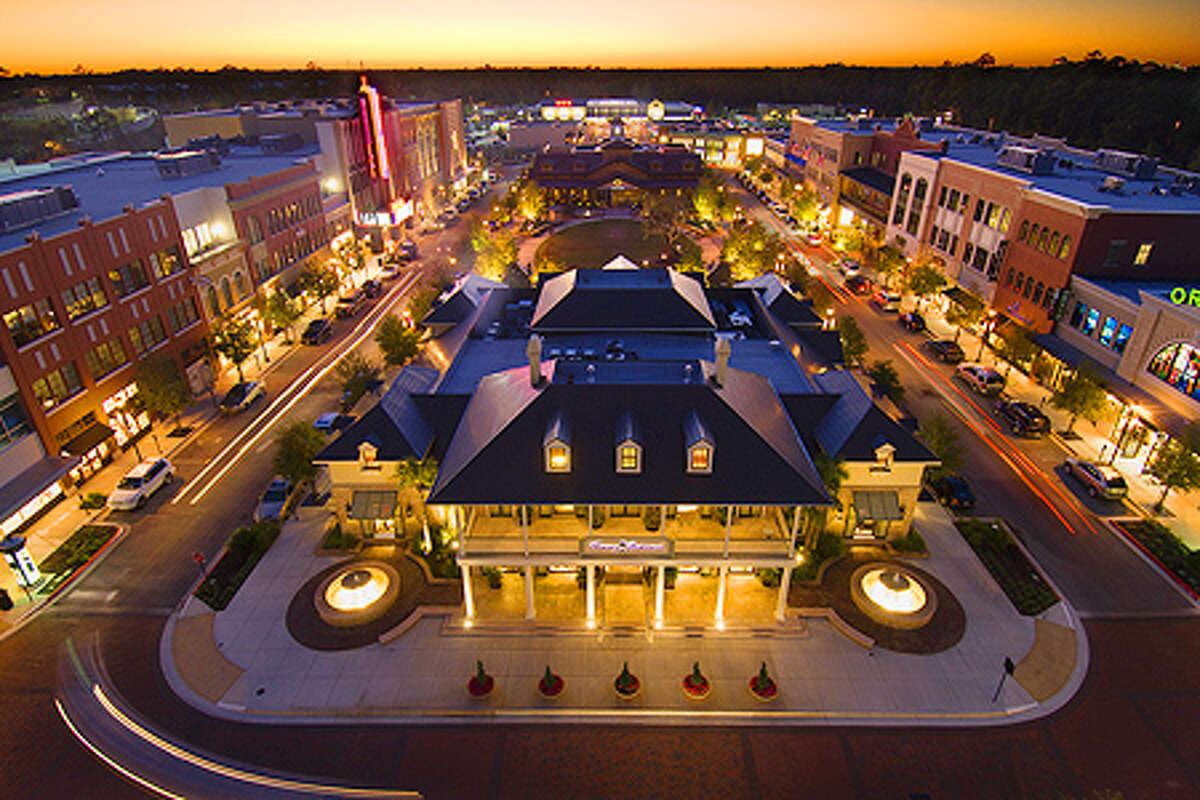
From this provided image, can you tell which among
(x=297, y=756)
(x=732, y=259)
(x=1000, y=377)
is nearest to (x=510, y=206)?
(x=732, y=259)

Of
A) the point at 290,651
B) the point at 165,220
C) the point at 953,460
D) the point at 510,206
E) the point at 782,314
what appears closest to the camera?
the point at 290,651

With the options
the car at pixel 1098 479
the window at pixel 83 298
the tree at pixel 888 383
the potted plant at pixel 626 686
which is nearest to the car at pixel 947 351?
the tree at pixel 888 383

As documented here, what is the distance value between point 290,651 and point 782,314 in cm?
4659

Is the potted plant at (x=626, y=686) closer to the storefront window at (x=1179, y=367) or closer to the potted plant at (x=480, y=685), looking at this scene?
the potted plant at (x=480, y=685)

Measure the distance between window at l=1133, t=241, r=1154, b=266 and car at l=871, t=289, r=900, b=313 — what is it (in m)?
24.1

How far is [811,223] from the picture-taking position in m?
110

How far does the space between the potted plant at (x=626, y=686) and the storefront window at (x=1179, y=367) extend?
43.7 m

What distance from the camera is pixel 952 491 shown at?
41844mm

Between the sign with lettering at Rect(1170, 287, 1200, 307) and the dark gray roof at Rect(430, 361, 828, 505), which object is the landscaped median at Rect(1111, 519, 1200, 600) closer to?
the sign with lettering at Rect(1170, 287, 1200, 307)

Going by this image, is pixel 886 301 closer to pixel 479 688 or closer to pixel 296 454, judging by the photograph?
pixel 479 688

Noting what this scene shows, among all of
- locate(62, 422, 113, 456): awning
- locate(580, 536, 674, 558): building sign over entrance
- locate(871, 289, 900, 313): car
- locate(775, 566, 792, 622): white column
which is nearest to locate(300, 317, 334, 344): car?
locate(62, 422, 113, 456): awning

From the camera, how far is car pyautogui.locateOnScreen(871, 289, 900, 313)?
7494 cm

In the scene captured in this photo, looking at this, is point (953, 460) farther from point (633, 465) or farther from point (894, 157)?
point (894, 157)

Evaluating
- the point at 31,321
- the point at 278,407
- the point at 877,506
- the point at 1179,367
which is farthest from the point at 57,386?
the point at 1179,367
